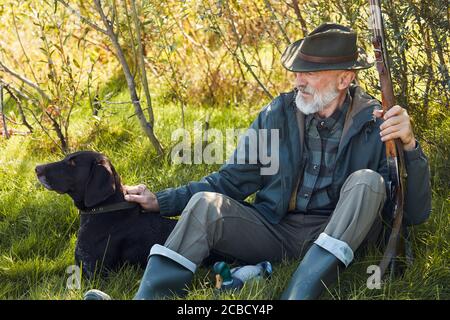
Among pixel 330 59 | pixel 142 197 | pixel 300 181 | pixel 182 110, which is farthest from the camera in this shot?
pixel 182 110

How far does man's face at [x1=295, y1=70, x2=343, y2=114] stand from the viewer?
4016 millimetres

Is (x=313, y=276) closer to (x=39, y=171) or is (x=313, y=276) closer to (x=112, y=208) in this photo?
(x=112, y=208)

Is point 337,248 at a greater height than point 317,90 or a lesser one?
lesser

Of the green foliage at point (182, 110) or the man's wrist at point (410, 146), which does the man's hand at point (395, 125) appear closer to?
the man's wrist at point (410, 146)

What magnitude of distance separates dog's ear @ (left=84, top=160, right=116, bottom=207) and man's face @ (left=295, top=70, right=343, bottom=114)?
1.10 meters

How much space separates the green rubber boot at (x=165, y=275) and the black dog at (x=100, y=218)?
0.52 meters

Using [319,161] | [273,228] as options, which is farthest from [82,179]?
[319,161]

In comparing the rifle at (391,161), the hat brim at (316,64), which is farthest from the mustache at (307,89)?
the rifle at (391,161)

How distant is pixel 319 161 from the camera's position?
13.3 feet

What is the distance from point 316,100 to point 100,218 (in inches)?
52.4

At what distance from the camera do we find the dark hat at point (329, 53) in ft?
13.1

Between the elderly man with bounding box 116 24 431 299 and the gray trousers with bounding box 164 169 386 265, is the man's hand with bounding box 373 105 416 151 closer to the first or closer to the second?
the elderly man with bounding box 116 24 431 299

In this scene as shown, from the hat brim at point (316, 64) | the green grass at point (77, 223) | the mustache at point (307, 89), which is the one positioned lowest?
the green grass at point (77, 223)

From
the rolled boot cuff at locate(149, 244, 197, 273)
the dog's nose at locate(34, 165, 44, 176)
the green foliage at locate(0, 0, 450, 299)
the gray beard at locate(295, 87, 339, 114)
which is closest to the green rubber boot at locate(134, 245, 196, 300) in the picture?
the rolled boot cuff at locate(149, 244, 197, 273)
